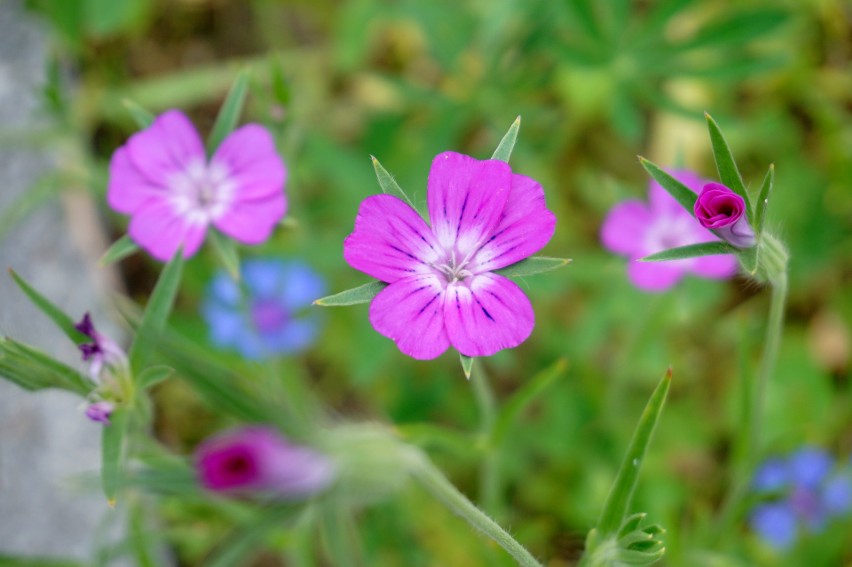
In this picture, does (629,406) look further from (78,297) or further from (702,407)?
(78,297)

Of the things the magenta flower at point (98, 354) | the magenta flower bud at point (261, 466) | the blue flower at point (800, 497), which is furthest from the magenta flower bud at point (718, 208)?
the blue flower at point (800, 497)

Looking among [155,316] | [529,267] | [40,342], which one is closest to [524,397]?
[529,267]

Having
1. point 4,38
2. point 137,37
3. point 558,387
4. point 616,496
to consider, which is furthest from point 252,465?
point 137,37

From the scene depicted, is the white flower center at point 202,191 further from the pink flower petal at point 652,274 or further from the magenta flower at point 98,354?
the pink flower petal at point 652,274

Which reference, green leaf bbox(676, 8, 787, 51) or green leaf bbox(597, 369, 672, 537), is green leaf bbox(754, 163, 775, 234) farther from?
green leaf bbox(676, 8, 787, 51)

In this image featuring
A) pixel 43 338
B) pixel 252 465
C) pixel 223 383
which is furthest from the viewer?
pixel 43 338

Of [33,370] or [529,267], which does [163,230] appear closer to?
[33,370]

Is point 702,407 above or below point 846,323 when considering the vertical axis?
below
